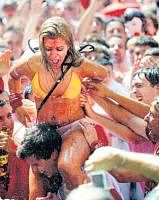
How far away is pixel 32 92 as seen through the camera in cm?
528

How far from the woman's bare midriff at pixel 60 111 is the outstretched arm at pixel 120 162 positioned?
1.27 metres

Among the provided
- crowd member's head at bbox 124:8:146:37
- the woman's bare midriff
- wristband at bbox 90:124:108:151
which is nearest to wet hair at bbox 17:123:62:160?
the woman's bare midriff

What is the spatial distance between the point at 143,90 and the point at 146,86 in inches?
1.4

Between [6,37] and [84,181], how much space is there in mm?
3497

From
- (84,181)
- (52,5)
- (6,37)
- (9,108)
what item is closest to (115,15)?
(52,5)

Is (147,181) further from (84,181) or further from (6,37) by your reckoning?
(6,37)

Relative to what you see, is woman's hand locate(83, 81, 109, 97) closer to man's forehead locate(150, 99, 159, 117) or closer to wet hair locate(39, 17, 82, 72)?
wet hair locate(39, 17, 82, 72)

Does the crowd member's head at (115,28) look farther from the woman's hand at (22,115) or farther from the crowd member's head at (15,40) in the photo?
the woman's hand at (22,115)

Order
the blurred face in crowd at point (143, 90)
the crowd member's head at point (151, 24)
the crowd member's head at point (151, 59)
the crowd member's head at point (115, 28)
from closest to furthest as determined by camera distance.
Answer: the blurred face in crowd at point (143, 90) → the crowd member's head at point (151, 59) → the crowd member's head at point (151, 24) → the crowd member's head at point (115, 28)

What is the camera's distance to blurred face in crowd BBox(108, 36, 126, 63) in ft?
25.4

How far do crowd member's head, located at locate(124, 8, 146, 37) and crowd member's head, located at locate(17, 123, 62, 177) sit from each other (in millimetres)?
3376

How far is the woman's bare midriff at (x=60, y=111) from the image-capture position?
16.5ft

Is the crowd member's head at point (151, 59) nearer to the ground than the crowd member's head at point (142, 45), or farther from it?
farther from it

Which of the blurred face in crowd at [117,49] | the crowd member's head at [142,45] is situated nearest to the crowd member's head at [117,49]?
the blurred face in crowd at [117,49]
